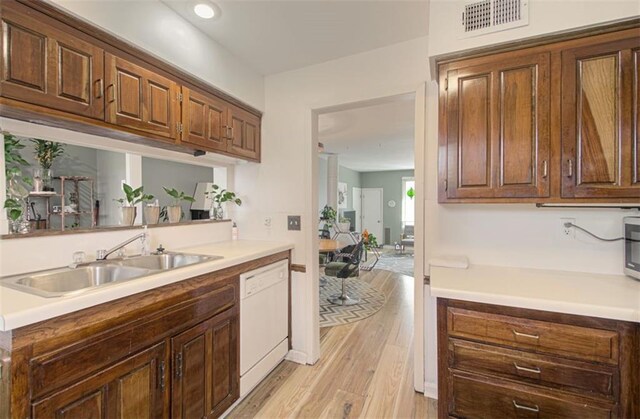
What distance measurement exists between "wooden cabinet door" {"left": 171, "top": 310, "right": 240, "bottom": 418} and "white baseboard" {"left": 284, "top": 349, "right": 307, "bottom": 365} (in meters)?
0.72

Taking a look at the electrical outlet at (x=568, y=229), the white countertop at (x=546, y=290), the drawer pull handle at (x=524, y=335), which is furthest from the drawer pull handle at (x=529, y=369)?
the electrical outlet at (x=568, y=229)

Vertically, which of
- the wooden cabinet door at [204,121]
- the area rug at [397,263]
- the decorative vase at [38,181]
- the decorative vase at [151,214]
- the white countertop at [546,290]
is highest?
the wooden cabinet door at [204,121]

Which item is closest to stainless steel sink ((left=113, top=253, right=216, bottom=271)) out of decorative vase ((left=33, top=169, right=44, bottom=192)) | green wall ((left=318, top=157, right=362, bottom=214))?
decorative vase ((left=33, top=169, right=44, bottom=192))

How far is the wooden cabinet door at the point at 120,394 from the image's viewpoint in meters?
1.01

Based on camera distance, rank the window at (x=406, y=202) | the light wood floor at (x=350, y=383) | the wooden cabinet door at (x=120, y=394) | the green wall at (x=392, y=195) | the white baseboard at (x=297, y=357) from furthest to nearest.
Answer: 1. the green wall at (x=392, y=195)
2. the window at (x=406, y=202)
3. the white baseboard at (x=297, y=357)
4. the light wood floor at (x=350, y=383)
5. the wooden cabinet door at (x=120, y=394)

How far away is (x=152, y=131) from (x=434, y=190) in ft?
5.98

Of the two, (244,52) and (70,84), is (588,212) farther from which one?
(70,84)

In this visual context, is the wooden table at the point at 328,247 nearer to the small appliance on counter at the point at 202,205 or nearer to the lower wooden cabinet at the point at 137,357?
the small appliance on counter at the point at 202,205

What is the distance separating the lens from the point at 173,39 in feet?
5.86

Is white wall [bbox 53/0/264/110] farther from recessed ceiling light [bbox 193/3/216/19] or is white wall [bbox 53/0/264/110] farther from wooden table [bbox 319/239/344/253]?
wooden table [bbox 319/239/344/253]

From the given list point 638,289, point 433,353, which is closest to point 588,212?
point 638,289

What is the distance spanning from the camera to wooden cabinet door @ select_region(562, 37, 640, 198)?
129cm

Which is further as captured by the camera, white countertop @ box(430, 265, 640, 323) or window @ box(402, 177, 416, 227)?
window @ box(402, 177, 416, 227)

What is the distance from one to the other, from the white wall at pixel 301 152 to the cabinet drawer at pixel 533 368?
1.32 m
